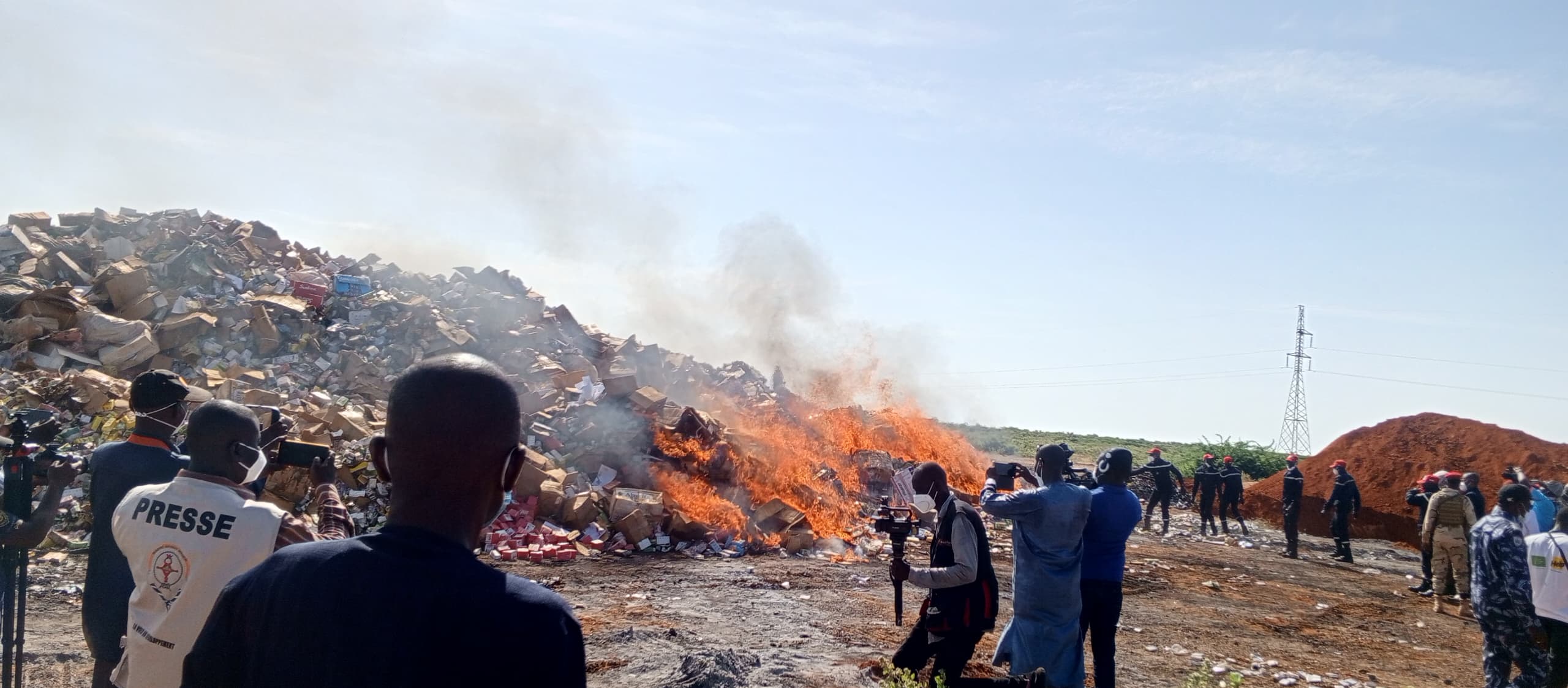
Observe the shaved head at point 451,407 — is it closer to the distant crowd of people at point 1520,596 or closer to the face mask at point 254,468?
the face mask at point 254,468

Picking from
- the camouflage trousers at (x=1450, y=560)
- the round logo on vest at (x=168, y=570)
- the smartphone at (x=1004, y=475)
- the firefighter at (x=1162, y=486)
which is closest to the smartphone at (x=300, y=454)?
the round logo on vest at (x=168, y=570)

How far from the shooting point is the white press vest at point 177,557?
8.86 feet

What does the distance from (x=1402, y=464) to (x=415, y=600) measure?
105 ft

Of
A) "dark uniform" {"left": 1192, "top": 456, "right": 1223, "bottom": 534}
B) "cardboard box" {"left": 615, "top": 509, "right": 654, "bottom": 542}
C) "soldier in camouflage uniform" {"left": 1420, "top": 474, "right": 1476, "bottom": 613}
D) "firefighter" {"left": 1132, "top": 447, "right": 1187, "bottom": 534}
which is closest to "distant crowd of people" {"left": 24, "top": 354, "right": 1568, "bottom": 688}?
"soldier in camouflage uniform" {"left": 1420, "top": 474, "right": 1476, "bottom": 613}

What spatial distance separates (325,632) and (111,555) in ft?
8.92

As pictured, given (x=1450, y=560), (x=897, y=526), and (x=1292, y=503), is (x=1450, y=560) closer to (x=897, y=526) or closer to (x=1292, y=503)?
(x=1292, y=503)

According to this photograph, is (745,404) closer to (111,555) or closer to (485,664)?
(111,555)

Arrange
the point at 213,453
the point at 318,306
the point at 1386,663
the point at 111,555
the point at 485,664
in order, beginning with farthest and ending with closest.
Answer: the point at 318,306, the point at 1386,663, the point at 111,555, the point at 213,453, the point at 485,664

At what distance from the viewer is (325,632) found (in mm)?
1427

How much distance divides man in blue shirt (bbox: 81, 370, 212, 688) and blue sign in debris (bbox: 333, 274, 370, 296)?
1582 cm

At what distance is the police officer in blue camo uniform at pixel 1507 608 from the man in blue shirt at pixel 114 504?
278 inches

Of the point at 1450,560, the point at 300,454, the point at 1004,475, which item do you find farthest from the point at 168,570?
the point at 1450,560

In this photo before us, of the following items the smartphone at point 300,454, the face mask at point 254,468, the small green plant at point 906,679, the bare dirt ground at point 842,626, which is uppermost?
the smartphone at point 300,454

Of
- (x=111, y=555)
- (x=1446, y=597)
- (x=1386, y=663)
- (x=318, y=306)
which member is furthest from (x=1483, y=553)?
(x=318, y=306)
